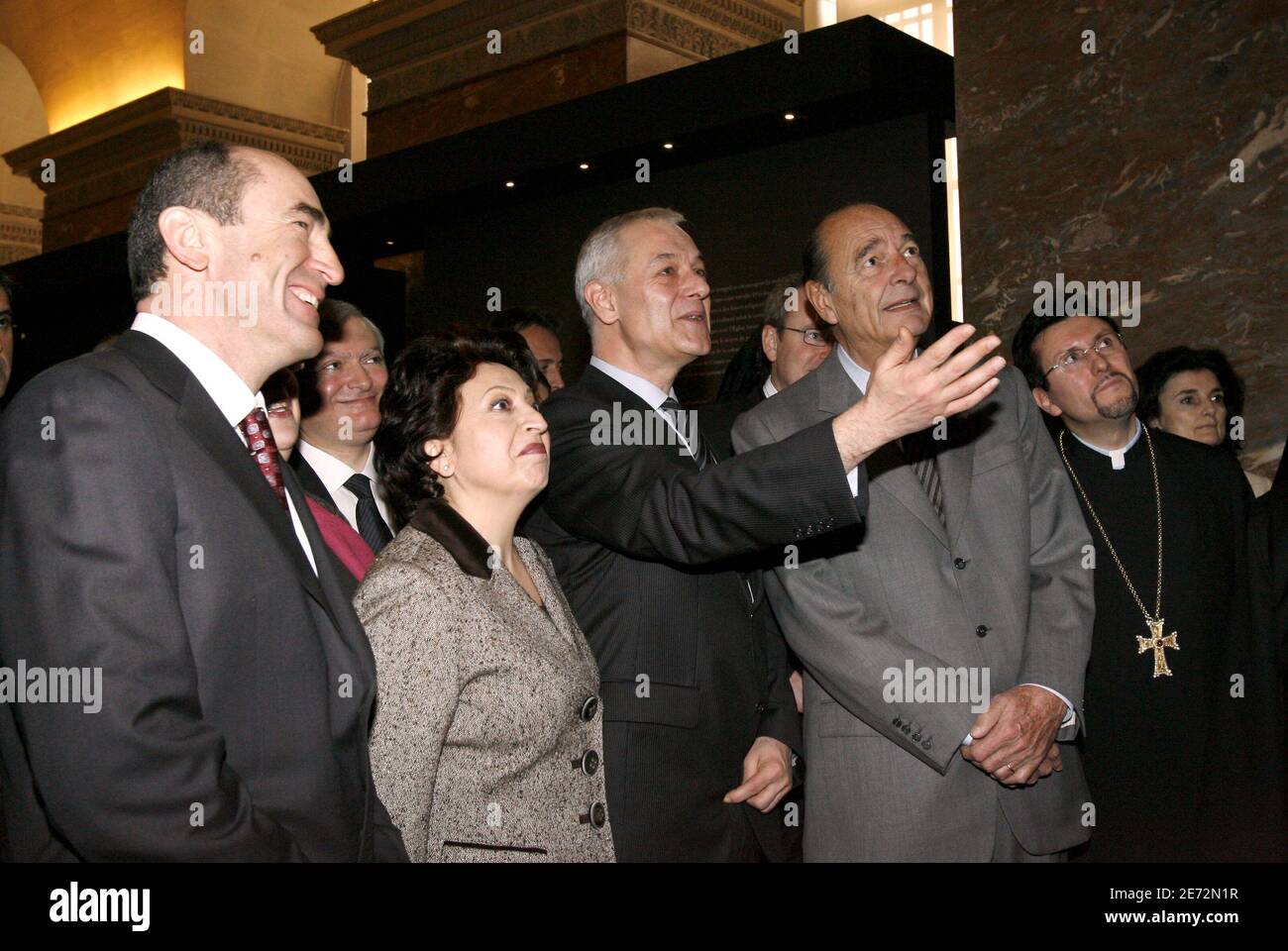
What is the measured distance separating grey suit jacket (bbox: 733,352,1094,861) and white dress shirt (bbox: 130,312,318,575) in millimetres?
1352

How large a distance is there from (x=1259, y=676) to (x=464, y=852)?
2381 millimetres

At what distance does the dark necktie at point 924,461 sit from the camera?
3012 mm

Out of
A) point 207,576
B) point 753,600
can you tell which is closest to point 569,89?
point 753,600

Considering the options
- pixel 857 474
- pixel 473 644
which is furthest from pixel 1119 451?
pixel 473 644

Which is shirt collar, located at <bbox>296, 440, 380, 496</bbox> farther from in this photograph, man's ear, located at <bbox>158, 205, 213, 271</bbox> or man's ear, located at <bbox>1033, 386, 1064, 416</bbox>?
man's ear, located at <bbox>1033, 386, 1064, 416</bbox>

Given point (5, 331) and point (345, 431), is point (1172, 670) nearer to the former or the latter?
point (345, 431)

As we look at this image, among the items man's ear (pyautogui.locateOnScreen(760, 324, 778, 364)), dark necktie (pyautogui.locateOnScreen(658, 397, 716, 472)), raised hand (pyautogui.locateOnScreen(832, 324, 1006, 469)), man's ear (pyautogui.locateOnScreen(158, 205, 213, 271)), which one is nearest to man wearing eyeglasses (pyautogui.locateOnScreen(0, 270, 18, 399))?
man's ear (pyautogui.locateOnScreen(158, 205, 213, 271))

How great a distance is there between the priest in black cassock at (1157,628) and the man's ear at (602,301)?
→ 1.48 m

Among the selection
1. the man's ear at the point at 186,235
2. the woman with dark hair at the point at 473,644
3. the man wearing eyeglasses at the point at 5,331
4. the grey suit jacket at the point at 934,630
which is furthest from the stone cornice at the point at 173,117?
the man's ear at the point at 186,235

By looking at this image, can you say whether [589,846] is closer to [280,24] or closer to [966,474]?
[966,474]

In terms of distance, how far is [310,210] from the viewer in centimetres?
213

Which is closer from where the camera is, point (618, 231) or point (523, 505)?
point (523, 505)

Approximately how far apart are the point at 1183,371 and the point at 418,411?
3.19 meters

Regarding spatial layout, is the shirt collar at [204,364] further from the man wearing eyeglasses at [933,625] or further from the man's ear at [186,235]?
the man wearing eyeglasses at [933,625]
